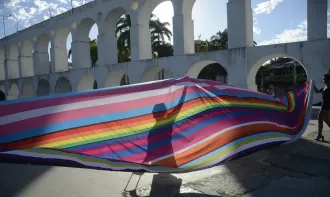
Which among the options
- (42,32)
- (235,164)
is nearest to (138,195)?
(235,164)

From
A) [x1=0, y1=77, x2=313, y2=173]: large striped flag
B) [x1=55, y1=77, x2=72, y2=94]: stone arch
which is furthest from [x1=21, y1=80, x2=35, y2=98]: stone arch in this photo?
[x1=0, y1=77, x2=313, y2=173]: large striped flag

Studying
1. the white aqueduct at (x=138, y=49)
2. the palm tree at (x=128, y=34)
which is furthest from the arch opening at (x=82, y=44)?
the palm tree at (x=128, y=34)

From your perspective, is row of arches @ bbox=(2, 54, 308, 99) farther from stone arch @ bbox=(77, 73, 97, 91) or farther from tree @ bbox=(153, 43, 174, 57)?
tree @ bbox=(153, 43, 174, 57)

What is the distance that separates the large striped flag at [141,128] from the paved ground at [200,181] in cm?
46

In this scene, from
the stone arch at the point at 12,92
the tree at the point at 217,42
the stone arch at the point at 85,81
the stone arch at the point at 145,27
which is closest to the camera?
the stone arch at the point at 145,27

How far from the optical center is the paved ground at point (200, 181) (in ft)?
11.6

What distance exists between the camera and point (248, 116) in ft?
14.2

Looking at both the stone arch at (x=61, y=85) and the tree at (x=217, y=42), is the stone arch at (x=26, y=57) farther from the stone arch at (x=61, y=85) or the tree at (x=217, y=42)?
the tree at (x=217, y=42)

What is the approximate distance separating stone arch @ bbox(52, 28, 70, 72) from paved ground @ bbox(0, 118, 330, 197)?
64.0 feet

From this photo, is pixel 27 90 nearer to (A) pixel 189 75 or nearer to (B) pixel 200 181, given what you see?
(A) pixel 189 75

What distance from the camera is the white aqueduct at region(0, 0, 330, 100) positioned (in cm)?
1078

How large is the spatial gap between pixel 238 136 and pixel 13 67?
31.7 metres

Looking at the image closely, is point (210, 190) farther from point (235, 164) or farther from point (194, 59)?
A: point (194, 59)

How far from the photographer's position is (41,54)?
2522cm
